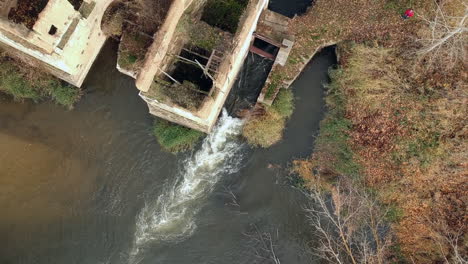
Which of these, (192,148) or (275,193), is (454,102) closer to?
(275,193)

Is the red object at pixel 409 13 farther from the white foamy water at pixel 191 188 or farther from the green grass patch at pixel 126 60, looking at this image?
the green grass patch at pixel 126 60

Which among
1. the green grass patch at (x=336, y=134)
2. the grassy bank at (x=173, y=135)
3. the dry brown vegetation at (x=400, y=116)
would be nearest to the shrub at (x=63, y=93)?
the grassy bank at (x=173, y=135)

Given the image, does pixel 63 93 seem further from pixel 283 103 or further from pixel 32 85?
pixel 283 103

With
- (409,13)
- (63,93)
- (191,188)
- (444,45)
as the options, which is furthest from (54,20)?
(444,45)

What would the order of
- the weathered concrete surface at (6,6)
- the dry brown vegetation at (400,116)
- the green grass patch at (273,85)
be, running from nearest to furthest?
the weathered concrete surface at (6,6) < the dry brown vegetation at (400,116) < the green grass patch at (273,85)

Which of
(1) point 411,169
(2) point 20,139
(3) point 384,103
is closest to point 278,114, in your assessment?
(3) point 384,103

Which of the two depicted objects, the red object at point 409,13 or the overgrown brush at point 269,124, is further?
the overgrown brush at point 269,124
